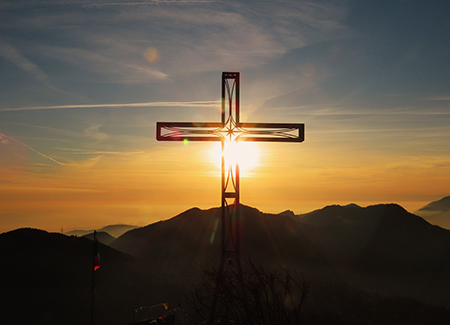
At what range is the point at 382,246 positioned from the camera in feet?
244

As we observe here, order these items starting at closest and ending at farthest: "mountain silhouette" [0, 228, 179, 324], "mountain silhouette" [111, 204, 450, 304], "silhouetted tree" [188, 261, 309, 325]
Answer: "silhouetted tree" [188, 261, 309, 325] → "mountain silhouette" [0, 228, 179, 324] → "mountain silhouette" [111, 204, 450, 304]

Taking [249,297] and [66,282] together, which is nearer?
[249,297]

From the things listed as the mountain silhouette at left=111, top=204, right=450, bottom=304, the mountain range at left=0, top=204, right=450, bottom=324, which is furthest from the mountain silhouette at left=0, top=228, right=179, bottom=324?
the mountain silhouette at left=111, top=204, right=450, bottom=304

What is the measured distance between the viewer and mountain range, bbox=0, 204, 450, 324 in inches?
1246

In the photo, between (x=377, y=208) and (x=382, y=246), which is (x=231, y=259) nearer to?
(x=382, y=246)

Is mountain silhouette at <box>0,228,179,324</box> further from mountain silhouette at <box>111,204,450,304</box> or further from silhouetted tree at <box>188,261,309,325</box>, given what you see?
silhouetted tree at <box>188,261,309,325</box>

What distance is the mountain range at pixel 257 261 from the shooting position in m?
31.6

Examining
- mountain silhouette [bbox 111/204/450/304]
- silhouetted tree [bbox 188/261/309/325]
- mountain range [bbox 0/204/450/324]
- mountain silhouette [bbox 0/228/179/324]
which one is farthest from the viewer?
mountain silhouette [bbox 111/204/450/304]

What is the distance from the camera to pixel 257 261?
155 feet

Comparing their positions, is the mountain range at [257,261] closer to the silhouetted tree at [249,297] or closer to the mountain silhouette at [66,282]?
the mountain silhouette at [66,282]

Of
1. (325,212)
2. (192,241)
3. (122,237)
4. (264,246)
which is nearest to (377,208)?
(325,212)

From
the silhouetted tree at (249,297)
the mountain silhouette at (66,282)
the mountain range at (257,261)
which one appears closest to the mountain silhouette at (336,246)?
the mountain range at (257,261)

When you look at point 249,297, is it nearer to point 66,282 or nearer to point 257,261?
point 66,282

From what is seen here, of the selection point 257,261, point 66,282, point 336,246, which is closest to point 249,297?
point 66,282
